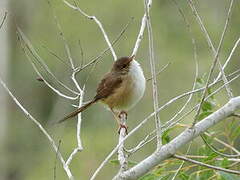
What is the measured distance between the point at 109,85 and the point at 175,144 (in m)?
2.69

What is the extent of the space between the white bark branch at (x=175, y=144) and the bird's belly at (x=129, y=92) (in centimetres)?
227

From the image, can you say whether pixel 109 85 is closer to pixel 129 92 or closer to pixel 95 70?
pixel 129 92

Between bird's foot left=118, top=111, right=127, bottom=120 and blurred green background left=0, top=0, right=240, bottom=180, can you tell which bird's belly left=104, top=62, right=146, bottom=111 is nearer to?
bird's foot left=118, top=111, right=127, bottom=120

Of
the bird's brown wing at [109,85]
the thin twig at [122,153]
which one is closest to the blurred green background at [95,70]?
the bird's brown wing at [109,85]

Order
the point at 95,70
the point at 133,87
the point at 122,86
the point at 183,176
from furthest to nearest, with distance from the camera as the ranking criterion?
the point at 95,70, the point at 122,86, the point at 133,87, the point at 183,176

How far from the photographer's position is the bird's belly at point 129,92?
6.10 m

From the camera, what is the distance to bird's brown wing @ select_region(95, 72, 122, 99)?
634 centimetres

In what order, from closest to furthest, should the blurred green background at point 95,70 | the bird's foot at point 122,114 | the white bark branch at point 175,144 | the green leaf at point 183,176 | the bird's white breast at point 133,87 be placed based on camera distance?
the white bark branch at point 175,144
the green leaf at point 183,176
the bird's white breast at point 133,87
the bird's foot at point 122,114
the blurred green background at point 95,70

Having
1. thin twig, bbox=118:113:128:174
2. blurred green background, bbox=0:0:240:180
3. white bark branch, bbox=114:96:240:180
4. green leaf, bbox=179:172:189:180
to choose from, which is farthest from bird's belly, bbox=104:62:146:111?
blurred green background, bbox=0:0:240:180

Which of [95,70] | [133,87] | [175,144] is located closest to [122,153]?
[175,144]

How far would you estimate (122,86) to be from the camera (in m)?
6.29

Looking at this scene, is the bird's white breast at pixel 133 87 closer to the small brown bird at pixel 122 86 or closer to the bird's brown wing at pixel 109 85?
the small brown bird at pixel 122 86

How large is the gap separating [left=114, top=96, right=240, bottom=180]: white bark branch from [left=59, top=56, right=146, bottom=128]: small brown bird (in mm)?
2244

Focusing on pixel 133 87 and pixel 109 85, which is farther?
pixel 109 85
